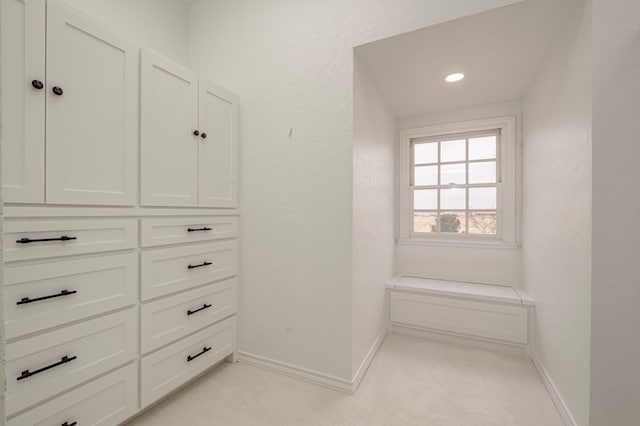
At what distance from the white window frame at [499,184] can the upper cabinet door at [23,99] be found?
2818mm

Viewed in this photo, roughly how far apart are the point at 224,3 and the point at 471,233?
298 centimetres

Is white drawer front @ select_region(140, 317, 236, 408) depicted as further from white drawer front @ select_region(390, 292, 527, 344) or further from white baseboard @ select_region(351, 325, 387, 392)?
white drawer front @ select_region(390, 292, 527, 344)

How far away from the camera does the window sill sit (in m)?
2.80

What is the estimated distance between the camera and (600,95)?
4.68 ft

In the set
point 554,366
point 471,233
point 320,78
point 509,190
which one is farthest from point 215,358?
point 509,190

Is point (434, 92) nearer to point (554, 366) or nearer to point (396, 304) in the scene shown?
point (396, 304)

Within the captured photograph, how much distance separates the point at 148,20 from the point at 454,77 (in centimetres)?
233

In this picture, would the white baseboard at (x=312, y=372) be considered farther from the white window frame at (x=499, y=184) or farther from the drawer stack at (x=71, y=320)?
the white window frame at (x=499, y=184)

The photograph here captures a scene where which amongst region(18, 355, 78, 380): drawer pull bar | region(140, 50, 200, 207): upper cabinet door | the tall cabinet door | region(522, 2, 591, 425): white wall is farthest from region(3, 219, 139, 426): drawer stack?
region(522, 2, 591, 425): white wall

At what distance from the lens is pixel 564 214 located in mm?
1753

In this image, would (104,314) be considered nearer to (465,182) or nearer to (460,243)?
(460,243)

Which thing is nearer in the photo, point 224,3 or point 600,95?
point 600,95

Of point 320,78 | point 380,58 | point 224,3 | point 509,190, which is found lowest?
point 509,190

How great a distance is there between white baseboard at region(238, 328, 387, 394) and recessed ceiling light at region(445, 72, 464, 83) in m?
2.14
